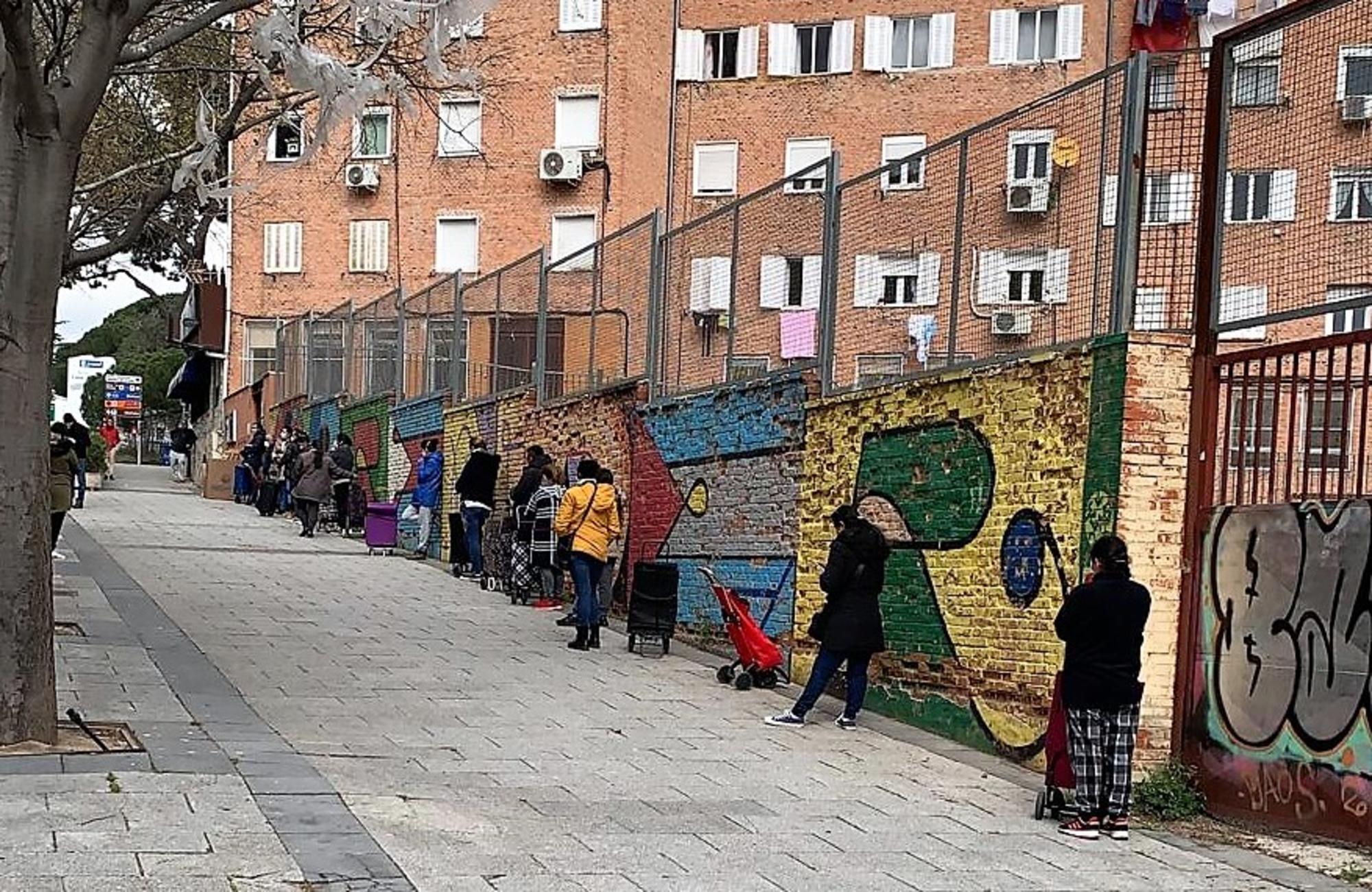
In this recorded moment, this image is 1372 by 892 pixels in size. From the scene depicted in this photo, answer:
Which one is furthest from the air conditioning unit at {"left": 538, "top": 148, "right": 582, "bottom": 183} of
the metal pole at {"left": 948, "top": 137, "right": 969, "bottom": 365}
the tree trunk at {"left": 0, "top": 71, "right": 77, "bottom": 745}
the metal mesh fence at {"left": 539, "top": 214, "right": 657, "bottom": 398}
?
the tree trunk at {"left": 0, "top": 71, "right": 77, "bottom": 745}

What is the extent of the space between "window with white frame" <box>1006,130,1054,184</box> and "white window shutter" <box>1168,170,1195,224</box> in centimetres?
111

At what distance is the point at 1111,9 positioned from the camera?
35.1 metres

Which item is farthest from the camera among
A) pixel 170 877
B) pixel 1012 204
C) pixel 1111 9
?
pixel 1111 9

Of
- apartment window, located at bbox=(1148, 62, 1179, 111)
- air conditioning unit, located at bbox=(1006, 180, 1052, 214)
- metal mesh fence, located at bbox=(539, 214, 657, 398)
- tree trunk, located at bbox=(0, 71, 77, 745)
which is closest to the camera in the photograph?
tree trunk, located at bbox=(0, 71, 77, 745)

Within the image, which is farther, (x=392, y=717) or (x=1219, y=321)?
(x=392, y=717)

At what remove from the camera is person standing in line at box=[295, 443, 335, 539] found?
26.3m

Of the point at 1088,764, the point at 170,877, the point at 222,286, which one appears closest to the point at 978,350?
the point at 1088,764

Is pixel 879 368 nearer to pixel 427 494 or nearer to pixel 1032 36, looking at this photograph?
pixel 427 494

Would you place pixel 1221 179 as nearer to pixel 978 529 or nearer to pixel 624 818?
pixel 978 529

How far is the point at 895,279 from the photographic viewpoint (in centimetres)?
1313

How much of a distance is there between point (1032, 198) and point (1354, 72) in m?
2.38

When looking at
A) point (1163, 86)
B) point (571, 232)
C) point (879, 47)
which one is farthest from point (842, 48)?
point (1163, 86)

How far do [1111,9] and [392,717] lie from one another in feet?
94.8

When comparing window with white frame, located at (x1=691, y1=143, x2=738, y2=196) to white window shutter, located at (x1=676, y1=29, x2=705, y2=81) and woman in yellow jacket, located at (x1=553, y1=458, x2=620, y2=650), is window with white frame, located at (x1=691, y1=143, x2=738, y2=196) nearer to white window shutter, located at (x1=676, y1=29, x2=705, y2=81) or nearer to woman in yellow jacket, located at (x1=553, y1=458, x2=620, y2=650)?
white window shutter, located at (x1=676, y1=29, x2=705, y2=81)
